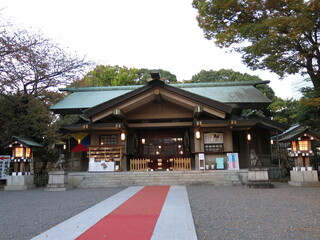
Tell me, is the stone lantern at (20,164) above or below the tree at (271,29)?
below

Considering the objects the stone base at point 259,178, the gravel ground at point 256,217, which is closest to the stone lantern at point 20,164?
the gravel ground at point 256,217

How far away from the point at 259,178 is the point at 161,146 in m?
7.74

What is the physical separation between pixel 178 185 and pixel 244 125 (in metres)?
5.57

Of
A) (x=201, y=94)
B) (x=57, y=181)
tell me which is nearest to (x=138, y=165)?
(x=57, y=181)

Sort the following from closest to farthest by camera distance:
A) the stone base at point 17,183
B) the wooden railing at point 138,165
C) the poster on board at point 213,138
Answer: the stone base at point 17,183
the wooden railing at point 138,165
the poster on board at point 213,138

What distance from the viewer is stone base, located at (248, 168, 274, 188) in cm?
1034

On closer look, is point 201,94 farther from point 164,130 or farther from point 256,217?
point 256,217

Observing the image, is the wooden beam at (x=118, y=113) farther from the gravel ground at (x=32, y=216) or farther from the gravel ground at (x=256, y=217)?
the gravel ground at (x=256, y=217)

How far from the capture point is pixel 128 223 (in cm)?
489

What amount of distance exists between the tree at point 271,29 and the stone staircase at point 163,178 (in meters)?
6.41

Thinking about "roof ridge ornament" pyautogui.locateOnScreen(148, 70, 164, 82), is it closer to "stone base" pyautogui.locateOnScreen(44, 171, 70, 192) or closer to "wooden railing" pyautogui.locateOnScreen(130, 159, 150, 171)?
"wooden railing" pyautogui.locateOnScreen(130, 159, 150, 171)

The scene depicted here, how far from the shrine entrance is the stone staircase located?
424 centimetres

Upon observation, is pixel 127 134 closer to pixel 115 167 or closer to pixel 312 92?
pixel 115 167

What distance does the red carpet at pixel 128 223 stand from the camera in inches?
161
